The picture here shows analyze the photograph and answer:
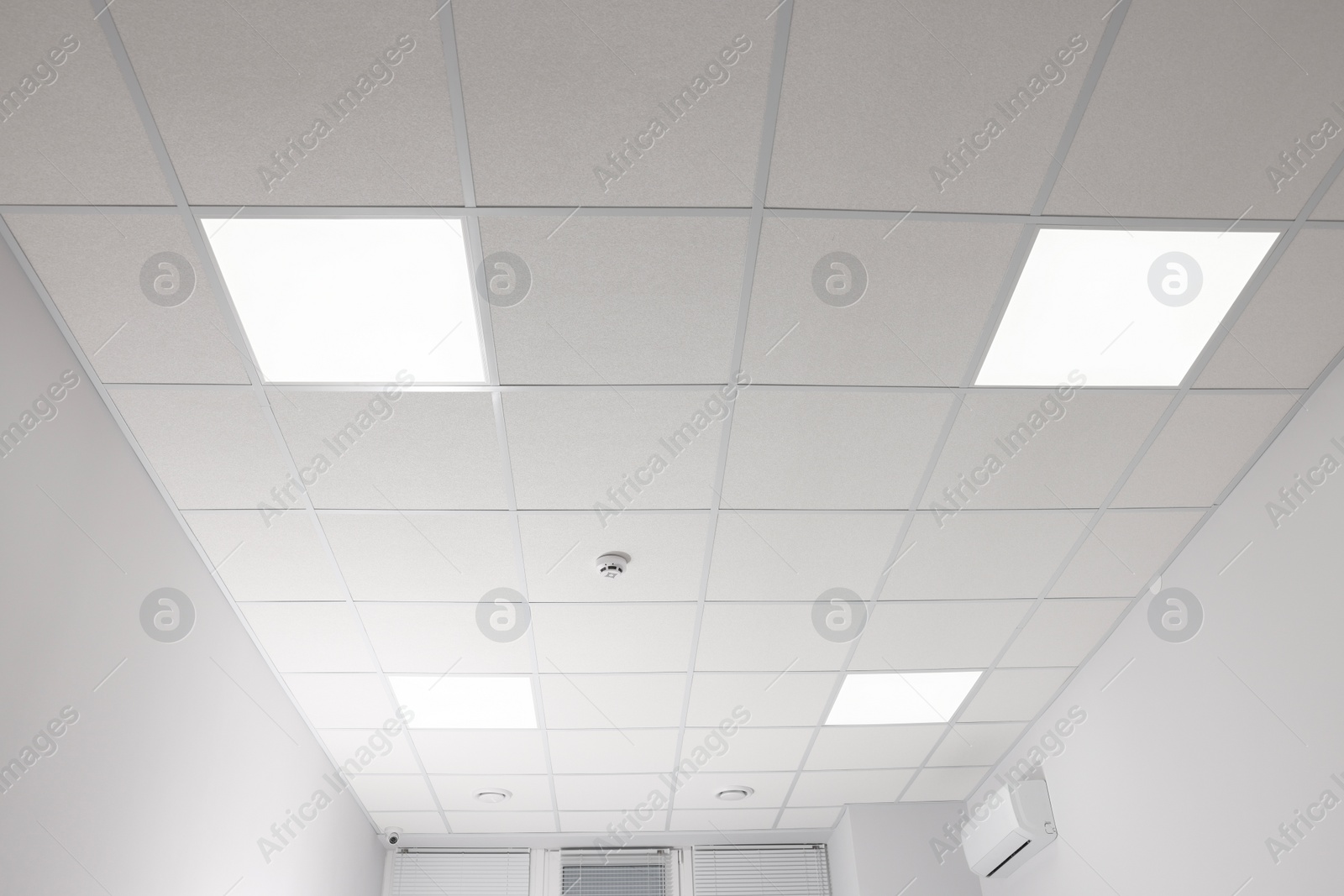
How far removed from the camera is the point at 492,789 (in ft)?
18.3

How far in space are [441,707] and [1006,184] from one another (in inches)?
146

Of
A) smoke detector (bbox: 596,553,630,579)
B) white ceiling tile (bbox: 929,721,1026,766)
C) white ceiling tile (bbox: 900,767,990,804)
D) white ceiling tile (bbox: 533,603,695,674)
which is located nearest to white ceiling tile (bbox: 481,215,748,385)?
smoke detector (bbox: 596,553,630,579)

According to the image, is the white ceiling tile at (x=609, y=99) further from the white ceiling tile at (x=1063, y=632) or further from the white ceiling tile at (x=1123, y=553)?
the white ceiling tile at (x=1063, y=632)

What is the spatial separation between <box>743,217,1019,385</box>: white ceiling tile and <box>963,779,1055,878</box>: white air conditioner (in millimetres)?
3083

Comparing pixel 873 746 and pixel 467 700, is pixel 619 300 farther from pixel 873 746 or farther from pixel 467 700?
pixel 873 746

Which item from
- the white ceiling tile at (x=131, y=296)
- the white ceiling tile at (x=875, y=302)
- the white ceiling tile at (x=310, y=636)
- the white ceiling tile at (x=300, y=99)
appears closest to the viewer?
the white ceiling tile at (x=300, y=99)

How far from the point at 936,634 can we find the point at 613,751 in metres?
2.06

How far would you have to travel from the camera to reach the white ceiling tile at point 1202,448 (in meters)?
3.10

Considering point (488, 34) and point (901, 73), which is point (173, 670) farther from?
point (901, 73)

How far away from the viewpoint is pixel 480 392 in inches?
113

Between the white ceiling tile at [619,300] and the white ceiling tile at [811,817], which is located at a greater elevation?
the white ceiling tile at [619,300]

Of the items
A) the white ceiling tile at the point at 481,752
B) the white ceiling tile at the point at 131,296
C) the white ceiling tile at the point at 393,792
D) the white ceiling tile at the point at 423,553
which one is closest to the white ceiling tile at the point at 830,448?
the white ceiling tile at the point at 423,553

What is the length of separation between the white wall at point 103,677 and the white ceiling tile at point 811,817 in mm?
3418

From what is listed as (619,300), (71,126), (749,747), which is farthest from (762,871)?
(71,126)
